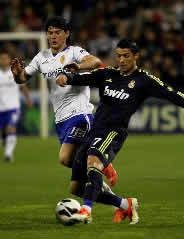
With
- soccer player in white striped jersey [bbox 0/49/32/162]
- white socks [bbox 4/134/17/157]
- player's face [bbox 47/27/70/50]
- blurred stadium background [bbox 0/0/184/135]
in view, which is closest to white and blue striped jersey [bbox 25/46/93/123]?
player's face [bbox 47/27/70/50]

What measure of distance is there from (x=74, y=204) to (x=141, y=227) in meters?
0.74

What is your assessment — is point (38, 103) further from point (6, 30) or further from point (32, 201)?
point (32, 201)

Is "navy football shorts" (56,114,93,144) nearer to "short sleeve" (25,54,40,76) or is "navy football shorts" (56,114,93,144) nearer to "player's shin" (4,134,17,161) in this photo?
"short sleeve" (25,54,40,76)

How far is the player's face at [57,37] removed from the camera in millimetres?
9469

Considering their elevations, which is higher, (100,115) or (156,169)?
(100,115)

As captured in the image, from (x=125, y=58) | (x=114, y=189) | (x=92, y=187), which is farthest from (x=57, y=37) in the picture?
(x=114, y=189)

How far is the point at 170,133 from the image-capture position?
2336 centimetres

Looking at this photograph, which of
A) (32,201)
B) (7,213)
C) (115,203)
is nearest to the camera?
(115,203)

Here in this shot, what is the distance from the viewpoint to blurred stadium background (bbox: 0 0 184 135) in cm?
2333

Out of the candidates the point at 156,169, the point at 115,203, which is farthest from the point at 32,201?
the point at 156,169

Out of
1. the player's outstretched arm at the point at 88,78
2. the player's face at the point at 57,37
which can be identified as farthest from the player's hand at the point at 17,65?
the player's outstretched arm at the point at 88,78

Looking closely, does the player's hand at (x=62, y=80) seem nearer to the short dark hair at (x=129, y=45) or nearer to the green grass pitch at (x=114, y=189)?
the short dark hair at (x=129, y=45)

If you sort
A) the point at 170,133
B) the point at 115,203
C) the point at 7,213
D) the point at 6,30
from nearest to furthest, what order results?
1. the point at 115,203
2. the point at 7,213
3. the point at 170,133
4. the point at 6,30

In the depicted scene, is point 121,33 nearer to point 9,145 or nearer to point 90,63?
point 9,145
